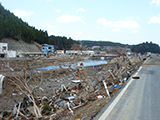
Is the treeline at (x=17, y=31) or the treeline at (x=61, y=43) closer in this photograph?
the treeline at (x=17, y=31)

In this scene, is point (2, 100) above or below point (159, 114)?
below

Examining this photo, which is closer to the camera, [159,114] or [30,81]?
[159,114]

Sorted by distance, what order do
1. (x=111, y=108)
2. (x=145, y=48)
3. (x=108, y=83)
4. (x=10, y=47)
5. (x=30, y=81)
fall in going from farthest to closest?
(x=145, y=48)
(x=10, y=47)
(x=30, y=81)
(x=108, y=83)
(x=111, y=108)

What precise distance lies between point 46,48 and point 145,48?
97273 mm

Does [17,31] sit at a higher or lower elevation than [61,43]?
higher

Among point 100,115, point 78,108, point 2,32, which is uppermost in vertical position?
point 2,32

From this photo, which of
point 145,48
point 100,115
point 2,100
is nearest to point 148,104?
point 100,115

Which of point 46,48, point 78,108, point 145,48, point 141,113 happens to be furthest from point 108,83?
point 145,48

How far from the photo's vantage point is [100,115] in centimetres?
386

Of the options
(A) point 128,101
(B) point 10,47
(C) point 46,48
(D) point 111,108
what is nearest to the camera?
(D) point 111,108

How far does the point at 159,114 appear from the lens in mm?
3723

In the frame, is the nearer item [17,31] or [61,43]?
[17,31]

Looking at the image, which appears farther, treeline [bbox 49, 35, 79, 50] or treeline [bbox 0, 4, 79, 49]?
treeline [bbox 49, 35, 79, 50]

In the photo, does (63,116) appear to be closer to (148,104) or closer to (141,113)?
(141,113)
